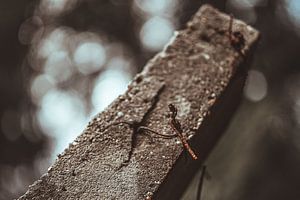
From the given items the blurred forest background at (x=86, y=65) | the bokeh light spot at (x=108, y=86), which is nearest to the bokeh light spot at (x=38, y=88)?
the blurred forest background at (x=86, y=65)

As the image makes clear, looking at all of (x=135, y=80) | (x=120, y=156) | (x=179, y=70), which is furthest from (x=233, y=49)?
(x=120, y=156)

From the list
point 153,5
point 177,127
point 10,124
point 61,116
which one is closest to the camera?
point 177,127

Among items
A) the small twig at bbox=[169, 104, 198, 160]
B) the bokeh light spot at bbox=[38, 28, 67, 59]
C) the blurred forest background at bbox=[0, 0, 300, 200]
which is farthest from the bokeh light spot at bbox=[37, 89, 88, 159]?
the small twig at bbox=[169, 104, 198, 160]

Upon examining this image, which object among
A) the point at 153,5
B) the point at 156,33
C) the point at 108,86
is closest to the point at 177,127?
the point at 108,86

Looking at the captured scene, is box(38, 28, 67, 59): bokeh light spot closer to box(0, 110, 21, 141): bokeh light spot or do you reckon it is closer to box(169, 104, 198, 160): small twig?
box(0, 110, 21, 141): bokeh light spot

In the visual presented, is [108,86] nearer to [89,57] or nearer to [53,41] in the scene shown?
[89,57]

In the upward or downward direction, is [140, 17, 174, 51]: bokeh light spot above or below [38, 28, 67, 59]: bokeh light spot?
below
